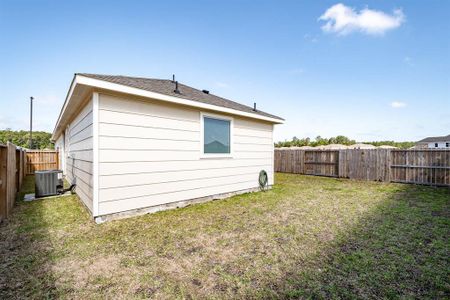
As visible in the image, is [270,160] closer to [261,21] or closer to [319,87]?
[261,21]

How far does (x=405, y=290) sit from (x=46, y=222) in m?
5.47

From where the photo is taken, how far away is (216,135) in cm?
584

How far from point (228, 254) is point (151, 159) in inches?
107

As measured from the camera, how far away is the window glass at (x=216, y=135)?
5566 mm

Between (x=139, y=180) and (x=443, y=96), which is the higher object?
(x=443, y=96)

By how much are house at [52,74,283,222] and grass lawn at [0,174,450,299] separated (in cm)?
51

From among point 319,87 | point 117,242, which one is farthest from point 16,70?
point 319,87

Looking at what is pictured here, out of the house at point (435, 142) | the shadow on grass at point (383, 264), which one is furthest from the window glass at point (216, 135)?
the house at point (435, 142)

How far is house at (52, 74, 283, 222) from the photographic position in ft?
12.6

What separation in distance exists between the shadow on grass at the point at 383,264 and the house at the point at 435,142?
4592 cm

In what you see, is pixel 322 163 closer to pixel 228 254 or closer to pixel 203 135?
pixel 203 135

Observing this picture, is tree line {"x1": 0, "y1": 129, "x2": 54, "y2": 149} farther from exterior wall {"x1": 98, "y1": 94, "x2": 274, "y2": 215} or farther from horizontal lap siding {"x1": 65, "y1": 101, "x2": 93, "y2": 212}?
exterior wall {"x1": 98, "y1": 94, "x2": 274, "y2": 215}

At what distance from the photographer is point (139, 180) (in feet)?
14.0

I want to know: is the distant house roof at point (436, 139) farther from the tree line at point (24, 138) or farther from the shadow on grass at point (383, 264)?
the tree line at point (24, 138)
